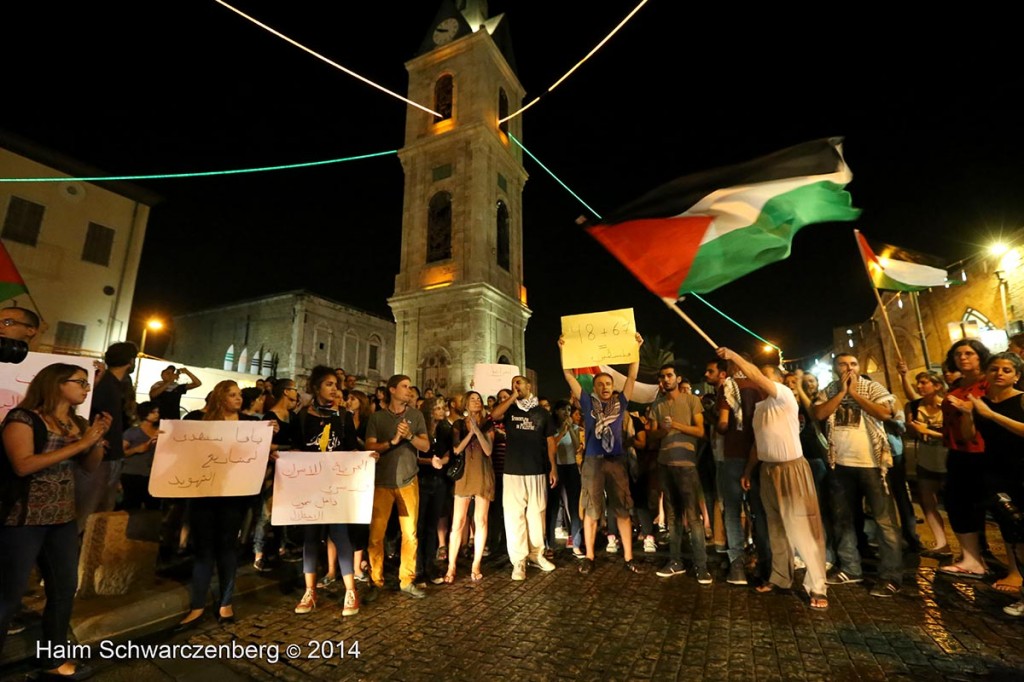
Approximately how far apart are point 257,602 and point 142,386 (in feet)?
60.0

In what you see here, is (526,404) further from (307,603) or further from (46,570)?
(46,570)

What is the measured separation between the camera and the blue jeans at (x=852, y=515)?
16.1 feet

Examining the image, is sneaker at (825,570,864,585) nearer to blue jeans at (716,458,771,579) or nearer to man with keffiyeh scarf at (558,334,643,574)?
blue jeans at (716,458,771,579)

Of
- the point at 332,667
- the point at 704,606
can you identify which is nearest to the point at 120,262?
the point at 332,667

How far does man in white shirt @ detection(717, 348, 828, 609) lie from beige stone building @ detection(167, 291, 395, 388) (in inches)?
1296

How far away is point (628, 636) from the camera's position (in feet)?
12.5

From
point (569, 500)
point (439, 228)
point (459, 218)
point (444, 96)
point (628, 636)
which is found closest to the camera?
point (628, 636)

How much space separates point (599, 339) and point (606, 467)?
1.90m

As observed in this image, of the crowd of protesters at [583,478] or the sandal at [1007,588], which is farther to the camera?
the sandal at [1007,588]

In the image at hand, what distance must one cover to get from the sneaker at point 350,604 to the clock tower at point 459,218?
1552 centimetres

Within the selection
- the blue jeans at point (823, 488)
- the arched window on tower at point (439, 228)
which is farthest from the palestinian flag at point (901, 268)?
the arched window on tower at point (439, 228)

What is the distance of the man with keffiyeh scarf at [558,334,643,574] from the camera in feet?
19.4

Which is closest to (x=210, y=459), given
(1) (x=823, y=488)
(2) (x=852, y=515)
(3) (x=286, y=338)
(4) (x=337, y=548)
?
(4) (x=337, y=548)

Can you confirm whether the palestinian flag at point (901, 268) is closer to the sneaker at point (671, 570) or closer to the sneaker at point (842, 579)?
the sneaker at point (842, 579)
